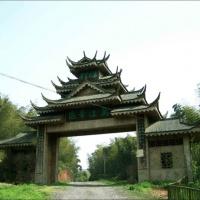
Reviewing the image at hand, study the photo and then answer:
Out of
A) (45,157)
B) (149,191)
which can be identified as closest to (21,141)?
(45,157)

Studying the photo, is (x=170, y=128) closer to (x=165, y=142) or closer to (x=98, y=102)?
(x=165, y=142)

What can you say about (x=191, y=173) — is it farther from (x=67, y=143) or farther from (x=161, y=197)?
(x=67, y=143)

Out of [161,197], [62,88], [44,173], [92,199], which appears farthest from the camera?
[62,88]

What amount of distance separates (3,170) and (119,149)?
26737mm

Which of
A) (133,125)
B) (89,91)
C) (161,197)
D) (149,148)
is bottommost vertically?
(161,197)

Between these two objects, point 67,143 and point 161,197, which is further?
point 67,143

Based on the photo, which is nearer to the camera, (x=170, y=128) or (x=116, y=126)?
(x=170, y=128)

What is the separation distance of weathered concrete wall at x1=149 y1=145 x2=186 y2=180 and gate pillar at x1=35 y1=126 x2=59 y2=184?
9.08 m

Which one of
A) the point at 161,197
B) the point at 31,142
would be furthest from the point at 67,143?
the point at 161,197

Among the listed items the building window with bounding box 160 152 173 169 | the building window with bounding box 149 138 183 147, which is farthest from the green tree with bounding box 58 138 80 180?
the building window with bounding box 160 152 173 169

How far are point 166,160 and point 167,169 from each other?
0.72 m

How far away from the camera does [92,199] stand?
17.6m

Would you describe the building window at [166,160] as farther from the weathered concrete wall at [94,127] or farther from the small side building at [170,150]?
the weathered concrete wall at [94,127]

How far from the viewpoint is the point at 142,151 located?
1086 inches
